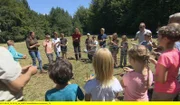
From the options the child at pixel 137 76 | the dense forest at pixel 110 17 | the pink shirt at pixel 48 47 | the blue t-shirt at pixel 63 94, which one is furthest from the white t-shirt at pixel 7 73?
the dense forest at pixel 110 17

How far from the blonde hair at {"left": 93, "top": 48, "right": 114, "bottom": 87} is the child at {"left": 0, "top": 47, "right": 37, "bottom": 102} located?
0.80 meters

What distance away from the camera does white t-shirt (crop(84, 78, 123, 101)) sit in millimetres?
2830

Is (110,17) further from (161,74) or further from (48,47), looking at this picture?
(161,74)

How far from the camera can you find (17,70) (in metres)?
2.33

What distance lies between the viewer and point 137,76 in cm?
290

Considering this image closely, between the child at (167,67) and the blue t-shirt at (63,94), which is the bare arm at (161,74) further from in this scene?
the blue t-shirt at (63,94)

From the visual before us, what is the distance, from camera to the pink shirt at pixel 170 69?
2.73 meters

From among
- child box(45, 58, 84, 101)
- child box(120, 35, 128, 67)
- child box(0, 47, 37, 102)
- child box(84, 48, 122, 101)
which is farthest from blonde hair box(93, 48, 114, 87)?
child box(120, 35, 128, 67)

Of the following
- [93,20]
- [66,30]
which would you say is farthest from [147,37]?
[66,30]

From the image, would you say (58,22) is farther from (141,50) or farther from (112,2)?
(141,50)

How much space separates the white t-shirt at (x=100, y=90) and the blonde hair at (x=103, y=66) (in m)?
0.05

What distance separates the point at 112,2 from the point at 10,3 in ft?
79.3

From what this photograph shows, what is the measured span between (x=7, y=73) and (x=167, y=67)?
5.50 feet

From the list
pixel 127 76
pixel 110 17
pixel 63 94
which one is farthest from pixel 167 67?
pixel 110 17
